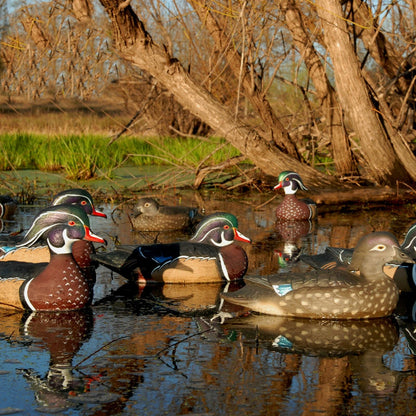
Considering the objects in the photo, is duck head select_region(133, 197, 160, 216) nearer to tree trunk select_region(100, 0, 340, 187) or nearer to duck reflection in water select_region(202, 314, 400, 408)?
tree trunk select_region(100, 0, 340, 187)

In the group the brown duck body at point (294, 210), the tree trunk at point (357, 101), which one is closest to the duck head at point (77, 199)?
the brown duck body at point (294, 210)

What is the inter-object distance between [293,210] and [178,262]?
3988 millimetres

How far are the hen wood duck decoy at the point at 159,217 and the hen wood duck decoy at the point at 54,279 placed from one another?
3.54 metres

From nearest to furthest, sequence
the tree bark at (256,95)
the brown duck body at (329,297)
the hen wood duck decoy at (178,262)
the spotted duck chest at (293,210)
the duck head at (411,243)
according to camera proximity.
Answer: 1. the brown duck body at (329,297)
2. the duck head at (411,243)
3. the hen wood duck decoy at (178,262)
4. the spotted duck chest at (293,210)
5. the tree bark at (256,95)

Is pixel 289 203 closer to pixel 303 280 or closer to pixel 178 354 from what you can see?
pixel 303 280

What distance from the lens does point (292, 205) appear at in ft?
34.3

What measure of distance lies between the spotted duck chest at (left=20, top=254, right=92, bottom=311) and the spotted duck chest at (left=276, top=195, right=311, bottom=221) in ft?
16.7

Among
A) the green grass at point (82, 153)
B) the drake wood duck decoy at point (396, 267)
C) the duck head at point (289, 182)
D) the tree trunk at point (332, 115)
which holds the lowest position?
the drake wood duck decoy at point (396, 267)

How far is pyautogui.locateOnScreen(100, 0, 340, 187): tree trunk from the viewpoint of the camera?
1075 centimetres

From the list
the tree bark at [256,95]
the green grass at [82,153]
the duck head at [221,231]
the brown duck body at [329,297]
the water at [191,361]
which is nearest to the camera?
the water at [191,361]

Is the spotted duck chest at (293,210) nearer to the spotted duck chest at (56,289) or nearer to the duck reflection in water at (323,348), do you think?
the duck reflection in water at (323,348)

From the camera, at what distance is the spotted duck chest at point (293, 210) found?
10.4 metres

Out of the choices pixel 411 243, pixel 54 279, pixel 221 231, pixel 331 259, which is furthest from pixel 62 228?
pixel 411 243

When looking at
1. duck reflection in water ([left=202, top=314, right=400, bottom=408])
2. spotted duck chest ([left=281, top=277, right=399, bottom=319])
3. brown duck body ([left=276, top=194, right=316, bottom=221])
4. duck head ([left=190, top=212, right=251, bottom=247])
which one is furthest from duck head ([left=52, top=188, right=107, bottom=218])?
brown duck body ([left=276, top=194, right=316, bottom=221])
